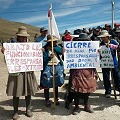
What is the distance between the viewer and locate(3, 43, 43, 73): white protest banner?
686 centimetres

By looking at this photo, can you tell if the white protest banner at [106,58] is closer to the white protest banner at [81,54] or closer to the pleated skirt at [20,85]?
the white protest banner at [81,54]

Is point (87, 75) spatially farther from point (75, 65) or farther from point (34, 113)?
point (34, 113)

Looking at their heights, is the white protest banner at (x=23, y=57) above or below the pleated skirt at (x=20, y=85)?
above

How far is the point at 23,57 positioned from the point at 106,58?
234 centimetres

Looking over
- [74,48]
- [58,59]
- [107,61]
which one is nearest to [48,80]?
[58,59]

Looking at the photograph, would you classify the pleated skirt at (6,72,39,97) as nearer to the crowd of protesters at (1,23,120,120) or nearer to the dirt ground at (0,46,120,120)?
the crowd of protesters at (1,23,120,120)

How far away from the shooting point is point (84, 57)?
24.5 feet

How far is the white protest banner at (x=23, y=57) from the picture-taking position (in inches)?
270

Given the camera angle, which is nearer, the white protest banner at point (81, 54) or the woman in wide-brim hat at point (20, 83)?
the woman in wide-brim hat at point (20, 83)

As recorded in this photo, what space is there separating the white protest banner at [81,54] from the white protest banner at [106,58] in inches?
22.7

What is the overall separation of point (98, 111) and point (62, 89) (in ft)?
8.17

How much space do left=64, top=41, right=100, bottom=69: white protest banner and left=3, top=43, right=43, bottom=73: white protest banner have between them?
69 centimetres

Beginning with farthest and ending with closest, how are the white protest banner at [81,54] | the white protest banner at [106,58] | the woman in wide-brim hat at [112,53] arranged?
the white protest banner at [106,58], the woman in wide-brim hat at [112,53], the white protest banner at [81,54]

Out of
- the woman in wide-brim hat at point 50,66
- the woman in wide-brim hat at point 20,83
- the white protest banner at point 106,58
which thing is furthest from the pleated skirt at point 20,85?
the white protest banner at point 106,58
